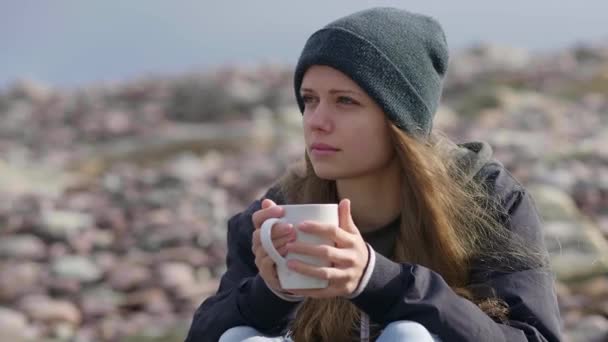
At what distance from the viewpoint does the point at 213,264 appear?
20.4 feet

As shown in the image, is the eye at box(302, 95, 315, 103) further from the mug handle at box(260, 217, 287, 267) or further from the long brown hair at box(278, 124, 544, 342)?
the mug handle at box(260, 217, 287, 267)

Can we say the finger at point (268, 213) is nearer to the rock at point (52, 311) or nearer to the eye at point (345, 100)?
the eye at point (345, 100)

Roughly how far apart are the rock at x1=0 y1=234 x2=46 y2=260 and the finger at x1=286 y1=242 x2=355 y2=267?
4.61 meters

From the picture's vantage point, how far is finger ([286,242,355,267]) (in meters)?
2.27

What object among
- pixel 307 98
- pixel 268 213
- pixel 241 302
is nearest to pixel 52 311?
pixel 241 302

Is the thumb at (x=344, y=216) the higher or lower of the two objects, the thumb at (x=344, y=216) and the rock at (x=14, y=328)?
the higher

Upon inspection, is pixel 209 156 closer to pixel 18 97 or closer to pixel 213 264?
pixel 213 264

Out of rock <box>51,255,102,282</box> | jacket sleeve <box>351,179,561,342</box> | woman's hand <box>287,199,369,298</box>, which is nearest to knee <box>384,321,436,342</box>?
jacket sleeve <box>351,179,561,342</box>

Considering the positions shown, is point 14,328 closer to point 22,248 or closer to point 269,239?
point 22,248

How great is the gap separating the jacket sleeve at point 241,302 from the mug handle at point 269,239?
0.27 m

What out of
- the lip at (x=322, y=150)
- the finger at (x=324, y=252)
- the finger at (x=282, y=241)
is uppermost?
the lip at (x=322, y=150)

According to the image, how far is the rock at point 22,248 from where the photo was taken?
6.63 meters

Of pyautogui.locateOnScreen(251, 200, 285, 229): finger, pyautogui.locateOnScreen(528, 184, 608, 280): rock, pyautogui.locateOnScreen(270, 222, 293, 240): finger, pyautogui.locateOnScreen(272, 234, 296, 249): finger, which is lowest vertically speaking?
pyautogui.locateOnScreen(528, 184, 608, 280): rock

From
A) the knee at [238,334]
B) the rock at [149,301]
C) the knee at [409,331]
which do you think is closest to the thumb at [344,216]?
the knee at [409,331]
